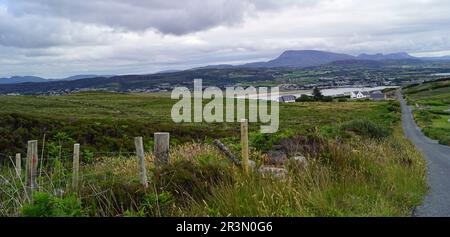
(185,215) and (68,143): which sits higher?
(185,215)

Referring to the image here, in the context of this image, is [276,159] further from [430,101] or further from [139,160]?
[430,101]

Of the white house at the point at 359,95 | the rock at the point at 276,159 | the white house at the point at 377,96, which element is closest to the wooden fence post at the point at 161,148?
the rock at the point at 276,159

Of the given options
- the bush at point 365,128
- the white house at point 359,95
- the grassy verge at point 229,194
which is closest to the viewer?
the grassy verge at point 229,194

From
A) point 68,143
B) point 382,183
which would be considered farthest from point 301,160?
point 68,143

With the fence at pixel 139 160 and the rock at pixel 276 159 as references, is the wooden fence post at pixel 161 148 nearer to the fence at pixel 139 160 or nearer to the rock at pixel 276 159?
the fence at pixel 139 160

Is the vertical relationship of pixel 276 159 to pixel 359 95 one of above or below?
above

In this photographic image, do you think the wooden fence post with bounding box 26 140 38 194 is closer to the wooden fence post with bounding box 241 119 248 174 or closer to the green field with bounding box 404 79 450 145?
the wooden fence post with bounding box 241 119 248 174

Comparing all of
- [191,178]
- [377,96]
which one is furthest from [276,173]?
[377,96]

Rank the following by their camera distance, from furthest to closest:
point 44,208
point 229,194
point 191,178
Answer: point 191,178 → point 229,194 → point 44,208

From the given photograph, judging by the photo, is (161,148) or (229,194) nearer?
(229,194)

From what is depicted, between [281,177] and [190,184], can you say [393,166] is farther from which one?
[190,184]

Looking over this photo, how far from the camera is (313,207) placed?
20.2ft
